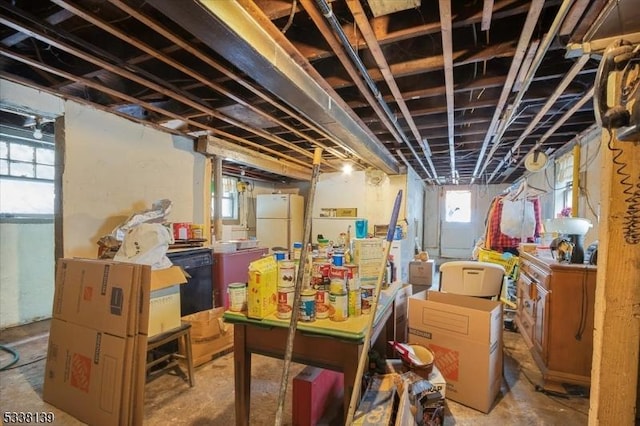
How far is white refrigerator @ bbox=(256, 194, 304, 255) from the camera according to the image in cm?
614

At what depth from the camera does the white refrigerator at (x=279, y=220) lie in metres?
6.14

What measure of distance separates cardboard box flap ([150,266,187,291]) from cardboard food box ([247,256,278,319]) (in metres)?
1.10

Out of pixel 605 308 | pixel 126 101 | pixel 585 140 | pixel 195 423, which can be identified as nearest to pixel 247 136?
pixel 126 101

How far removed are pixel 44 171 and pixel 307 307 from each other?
4359mm

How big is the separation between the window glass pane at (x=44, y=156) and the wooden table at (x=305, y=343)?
155 inches

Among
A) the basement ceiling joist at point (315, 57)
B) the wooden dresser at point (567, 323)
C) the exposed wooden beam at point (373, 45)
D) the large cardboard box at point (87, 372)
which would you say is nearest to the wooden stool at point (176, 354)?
the large cardboard box at point (87, 372)

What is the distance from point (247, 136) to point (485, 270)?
3.06 m

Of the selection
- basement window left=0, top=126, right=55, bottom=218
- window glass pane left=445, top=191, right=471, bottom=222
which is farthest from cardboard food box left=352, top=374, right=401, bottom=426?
window glass pane left=445, top=191, right=471, bottom=222

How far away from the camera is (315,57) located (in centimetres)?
190

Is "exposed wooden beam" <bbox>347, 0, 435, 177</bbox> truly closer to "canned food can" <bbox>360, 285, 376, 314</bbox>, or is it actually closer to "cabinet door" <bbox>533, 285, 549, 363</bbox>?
"canned food can" <bbox>360, 285, 376, 314</bbox>

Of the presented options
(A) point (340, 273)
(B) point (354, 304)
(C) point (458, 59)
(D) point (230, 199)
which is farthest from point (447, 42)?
(D) point (230, 199)

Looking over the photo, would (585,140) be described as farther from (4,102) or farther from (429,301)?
(4,102)

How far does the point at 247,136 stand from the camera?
3898 mm

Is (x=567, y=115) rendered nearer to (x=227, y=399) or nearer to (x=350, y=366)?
(x=350, y=366)
